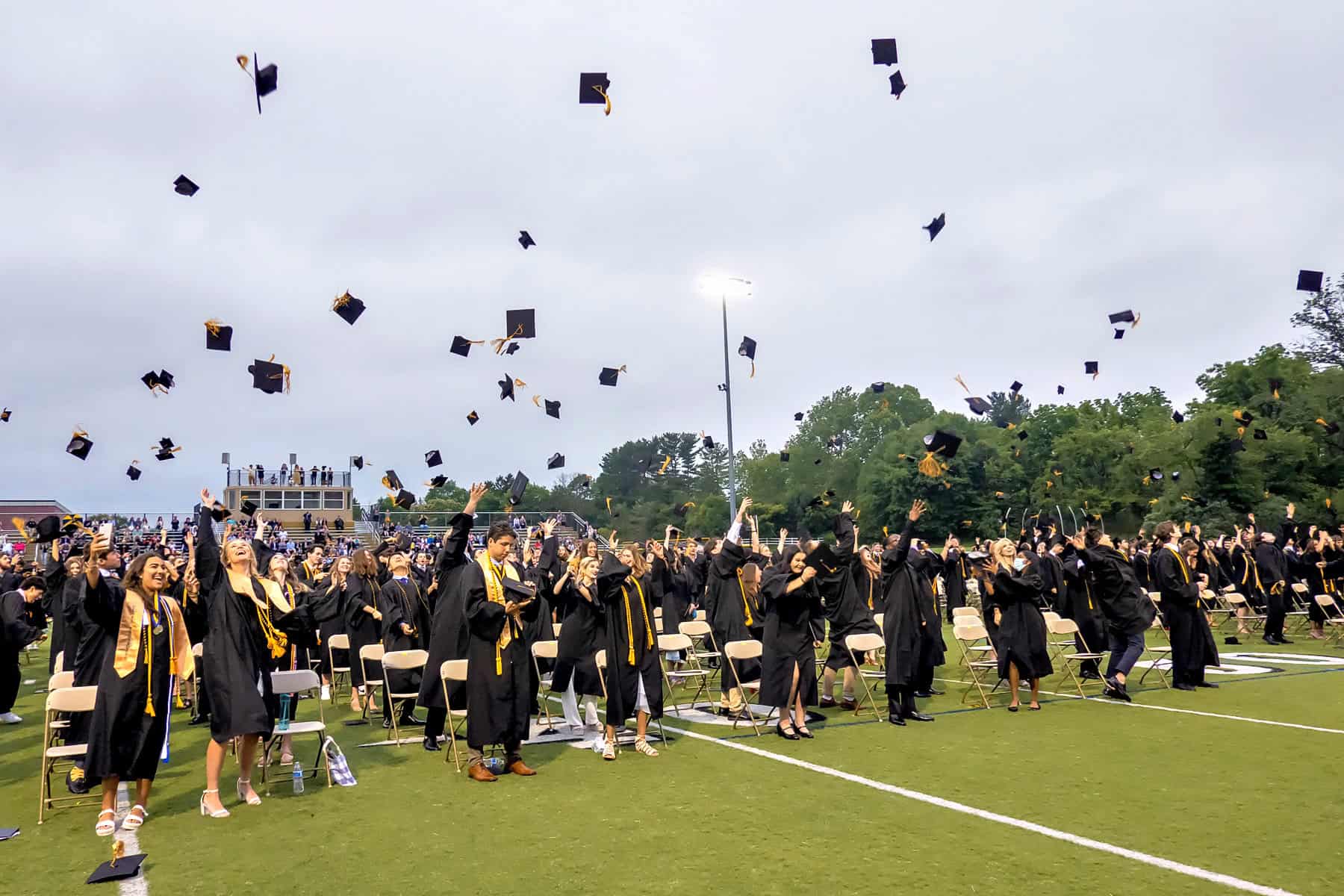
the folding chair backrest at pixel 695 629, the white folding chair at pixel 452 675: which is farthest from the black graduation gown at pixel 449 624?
the folding chair backrest at pixel 695 629

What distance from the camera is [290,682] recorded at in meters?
7.41

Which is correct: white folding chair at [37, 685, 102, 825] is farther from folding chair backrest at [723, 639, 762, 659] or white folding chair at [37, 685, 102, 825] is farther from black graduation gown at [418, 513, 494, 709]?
folding chair backrest at [723, 639, 762, 659]

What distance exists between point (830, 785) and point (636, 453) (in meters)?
98.5

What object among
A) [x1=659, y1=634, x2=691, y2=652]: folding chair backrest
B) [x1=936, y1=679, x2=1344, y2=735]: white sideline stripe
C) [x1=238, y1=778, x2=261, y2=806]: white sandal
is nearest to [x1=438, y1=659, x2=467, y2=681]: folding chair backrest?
[x1=238, y1=778, x2=261, y2=806]: white sandal

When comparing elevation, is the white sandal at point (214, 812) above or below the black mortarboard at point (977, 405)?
below

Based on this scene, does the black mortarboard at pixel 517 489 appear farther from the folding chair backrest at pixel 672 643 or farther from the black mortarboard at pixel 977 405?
the black mortarboard at pixel 977 405

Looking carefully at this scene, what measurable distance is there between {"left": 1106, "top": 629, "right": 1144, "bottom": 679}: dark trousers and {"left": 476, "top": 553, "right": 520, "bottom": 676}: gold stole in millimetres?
7259

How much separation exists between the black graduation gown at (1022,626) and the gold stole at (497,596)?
5.56 metres

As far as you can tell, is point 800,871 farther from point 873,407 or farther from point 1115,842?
point 873,407

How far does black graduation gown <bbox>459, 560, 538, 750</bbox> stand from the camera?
7.54 meters

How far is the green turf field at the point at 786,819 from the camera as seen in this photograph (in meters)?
5.08

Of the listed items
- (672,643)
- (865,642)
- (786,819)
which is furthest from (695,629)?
(786,819)

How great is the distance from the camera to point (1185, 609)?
450 inches

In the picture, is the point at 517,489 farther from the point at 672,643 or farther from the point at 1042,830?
the point at 1042,830
